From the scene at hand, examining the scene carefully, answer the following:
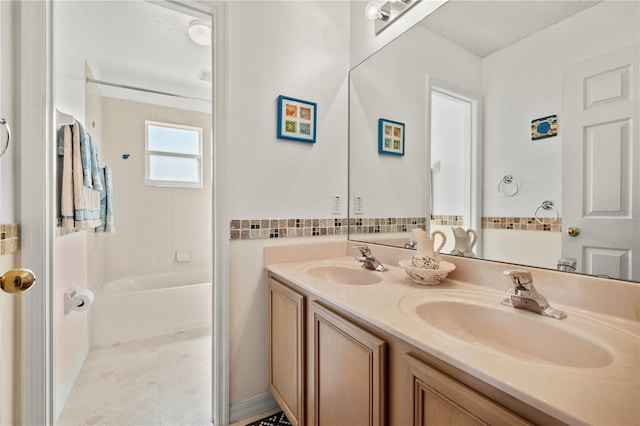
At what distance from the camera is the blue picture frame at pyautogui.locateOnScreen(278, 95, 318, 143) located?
1.55m

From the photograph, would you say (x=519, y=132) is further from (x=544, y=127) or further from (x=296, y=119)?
(x=296, y=119)

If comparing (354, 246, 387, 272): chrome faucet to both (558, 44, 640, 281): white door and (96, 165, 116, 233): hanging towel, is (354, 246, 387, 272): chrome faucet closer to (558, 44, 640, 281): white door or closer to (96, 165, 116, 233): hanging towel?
(558, 44, 640, 281): white door

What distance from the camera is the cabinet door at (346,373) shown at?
785 mm

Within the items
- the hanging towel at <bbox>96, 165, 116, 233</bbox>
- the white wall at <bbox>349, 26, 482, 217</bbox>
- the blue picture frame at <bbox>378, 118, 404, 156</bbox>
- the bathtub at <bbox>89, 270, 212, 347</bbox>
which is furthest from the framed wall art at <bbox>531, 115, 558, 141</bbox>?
the bathtub at <bbox>89, 270, 212, 347</bbox>

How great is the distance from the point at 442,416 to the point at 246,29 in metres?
1.76

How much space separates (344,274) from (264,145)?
82 centimetres

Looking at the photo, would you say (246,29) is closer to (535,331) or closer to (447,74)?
(447,74)

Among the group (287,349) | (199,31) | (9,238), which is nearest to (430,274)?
(287,349)

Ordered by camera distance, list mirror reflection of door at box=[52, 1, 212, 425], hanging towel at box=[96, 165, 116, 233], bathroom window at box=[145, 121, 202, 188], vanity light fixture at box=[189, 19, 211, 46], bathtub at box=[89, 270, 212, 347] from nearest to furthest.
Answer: mirror reflection of door at box=[52, 1, 212, 425]
vanity light fixture at box=[189, 19, 211, 46]
hanging towel at box=[96, 165, 116, 233]
bathtub at box=[89, 270, 212, 347]
bathroom window at box=[145, 121, 202, 188]

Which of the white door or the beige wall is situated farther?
the beige wall

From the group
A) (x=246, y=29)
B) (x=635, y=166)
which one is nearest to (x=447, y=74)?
(x=635, y=166)

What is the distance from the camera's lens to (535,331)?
77cm

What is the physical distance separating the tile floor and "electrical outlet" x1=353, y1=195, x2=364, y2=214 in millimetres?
1401

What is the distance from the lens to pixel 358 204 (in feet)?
5.80
